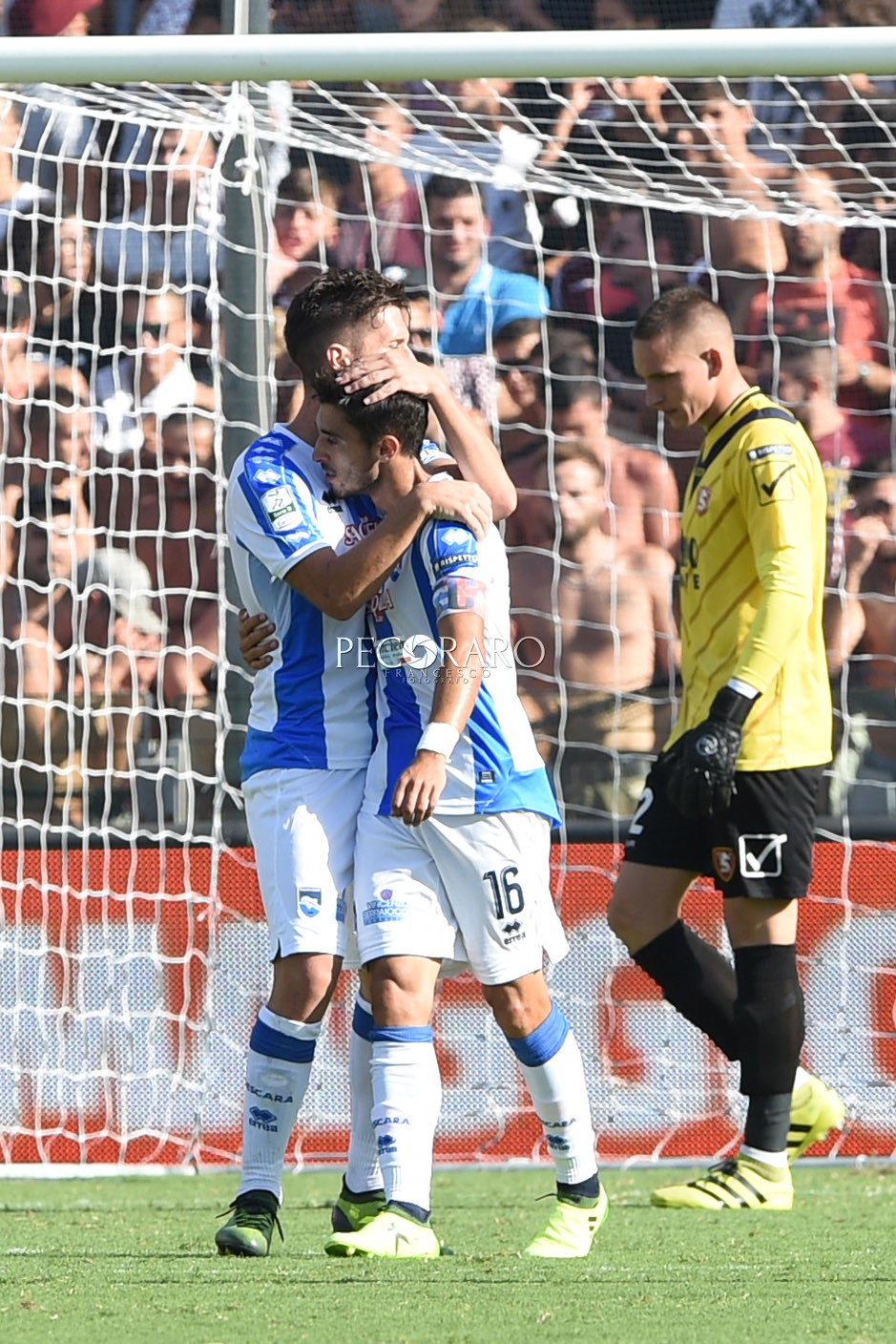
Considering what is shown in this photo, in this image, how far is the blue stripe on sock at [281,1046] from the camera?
11.1ft

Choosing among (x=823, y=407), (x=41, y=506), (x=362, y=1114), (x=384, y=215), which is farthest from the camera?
(x=384, y=215)

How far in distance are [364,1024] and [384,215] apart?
355 cm

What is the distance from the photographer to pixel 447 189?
21.2ft

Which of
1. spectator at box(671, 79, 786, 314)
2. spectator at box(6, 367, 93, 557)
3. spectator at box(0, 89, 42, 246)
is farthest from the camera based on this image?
spectator at box(671, 79, 786, 314)

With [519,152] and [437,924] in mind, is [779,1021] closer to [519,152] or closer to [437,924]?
[437,924]

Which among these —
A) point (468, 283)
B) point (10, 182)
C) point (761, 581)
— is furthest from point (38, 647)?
point (761, 581)

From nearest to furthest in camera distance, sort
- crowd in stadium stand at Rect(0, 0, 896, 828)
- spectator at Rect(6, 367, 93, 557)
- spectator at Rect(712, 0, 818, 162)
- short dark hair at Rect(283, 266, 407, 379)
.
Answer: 1. short dark hair at Rect(283, 266, 407, 379)
2. crowd in stadium stand at Rect(0, 0, 896, 828)
3. spectator at Rect(6, 367, 93, 557)
4. spectator at Rect(712, 0, 818, 162)

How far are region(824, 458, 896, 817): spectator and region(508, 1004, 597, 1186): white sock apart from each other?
7.18 feet

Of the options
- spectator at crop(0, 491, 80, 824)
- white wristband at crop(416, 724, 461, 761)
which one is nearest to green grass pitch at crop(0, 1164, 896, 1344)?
white wristband at crop(416, 724, 461, 761)

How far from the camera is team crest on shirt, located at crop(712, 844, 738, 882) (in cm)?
409

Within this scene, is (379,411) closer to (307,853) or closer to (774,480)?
(307,853)

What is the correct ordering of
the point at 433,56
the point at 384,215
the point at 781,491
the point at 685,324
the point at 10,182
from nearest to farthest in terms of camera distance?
the point at 433,56 → the point at 781,491 → the point at 685,324 → the point at 10,182 → the point at 384,215

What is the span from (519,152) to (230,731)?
2149mm

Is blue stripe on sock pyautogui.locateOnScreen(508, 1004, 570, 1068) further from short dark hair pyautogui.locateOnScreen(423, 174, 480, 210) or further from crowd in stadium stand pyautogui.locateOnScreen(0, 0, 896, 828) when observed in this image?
short dark hair pyautogui.locateOnScreen(423, 174, 480, 210)
